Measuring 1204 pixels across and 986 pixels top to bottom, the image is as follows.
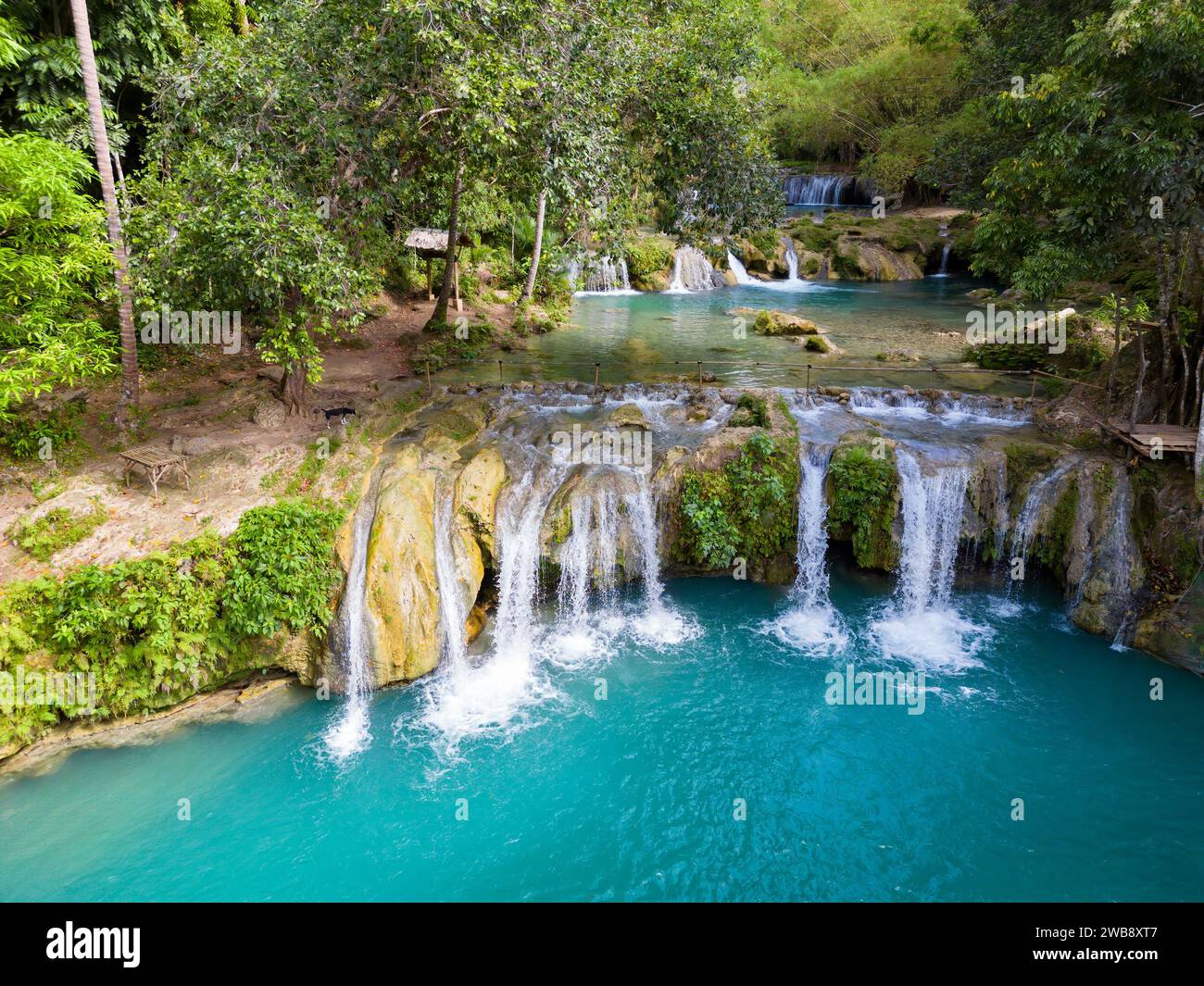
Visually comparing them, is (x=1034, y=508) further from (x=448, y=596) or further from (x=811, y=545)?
(x=448, y=596)

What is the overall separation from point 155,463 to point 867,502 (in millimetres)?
12869

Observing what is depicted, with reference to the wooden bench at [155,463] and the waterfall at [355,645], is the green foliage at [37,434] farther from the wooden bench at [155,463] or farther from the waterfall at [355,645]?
the waterfall at [355,645]

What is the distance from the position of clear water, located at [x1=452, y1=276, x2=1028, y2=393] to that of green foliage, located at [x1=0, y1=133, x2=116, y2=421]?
357 inches

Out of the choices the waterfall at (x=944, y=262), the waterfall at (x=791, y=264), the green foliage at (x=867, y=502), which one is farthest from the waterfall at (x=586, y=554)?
the waterfall at (x=944, y=262)

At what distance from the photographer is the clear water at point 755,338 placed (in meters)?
19.9

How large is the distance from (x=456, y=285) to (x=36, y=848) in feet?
67.3

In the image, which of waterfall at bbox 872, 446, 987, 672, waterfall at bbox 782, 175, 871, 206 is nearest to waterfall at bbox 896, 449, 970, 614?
waterfall at bbox 872, 446, 987, 672

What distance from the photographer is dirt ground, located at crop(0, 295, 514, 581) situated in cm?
1115

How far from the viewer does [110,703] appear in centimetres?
1010

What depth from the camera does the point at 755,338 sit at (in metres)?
25.4

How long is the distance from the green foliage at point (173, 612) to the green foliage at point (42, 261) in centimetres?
323

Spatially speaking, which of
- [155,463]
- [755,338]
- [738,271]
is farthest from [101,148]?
[738,271]

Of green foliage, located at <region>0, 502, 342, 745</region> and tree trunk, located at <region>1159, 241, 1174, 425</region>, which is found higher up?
tree trunk, located at <region>1159, 241, 1174, 425</region>

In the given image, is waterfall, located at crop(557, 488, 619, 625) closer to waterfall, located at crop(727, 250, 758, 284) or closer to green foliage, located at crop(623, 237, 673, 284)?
green foliage, located at crop(623, 237, 673, 284)
